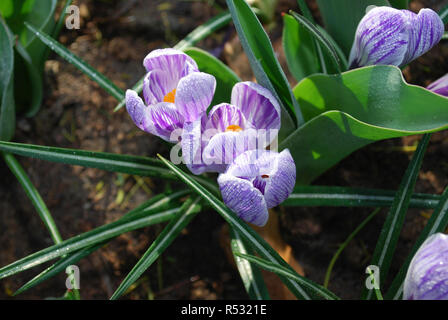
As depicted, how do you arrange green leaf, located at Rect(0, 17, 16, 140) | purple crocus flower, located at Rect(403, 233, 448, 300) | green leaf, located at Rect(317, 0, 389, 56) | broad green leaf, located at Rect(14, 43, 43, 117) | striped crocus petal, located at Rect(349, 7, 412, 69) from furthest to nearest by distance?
1. broad green leaf, located at Rect(14, 43, 43, 117)
2. green leaf, located at Rect(0, 17, 16, 140)
3. green leaf, located at Rect(317, 0, 389, 56)
4. striped crocus petal, located at Rect(349, 7, 412, 69)
5. purple crocus flower, located at Rect(403, 233, 448, 300)

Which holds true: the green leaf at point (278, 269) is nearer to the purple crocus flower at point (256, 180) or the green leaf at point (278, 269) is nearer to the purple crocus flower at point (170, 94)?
the purple crocus flower at point (256, 180)

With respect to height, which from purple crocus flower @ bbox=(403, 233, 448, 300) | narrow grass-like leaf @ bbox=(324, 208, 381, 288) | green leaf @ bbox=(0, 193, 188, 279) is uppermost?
green leaf @ bbox=(0, 193, 188, 279)

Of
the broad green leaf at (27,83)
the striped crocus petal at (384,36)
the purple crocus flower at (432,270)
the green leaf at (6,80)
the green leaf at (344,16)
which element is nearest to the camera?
the purple crocus flower at (432,270)

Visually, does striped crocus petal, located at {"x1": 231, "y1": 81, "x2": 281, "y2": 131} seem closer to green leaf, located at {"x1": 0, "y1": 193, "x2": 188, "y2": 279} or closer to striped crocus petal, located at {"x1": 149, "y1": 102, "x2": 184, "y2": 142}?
striped crocus petal, located at {"x1": 149, "y1": 102, "x2": 184, "y2": 142}

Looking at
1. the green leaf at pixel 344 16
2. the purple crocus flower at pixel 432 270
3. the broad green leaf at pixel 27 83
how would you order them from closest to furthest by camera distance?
the purple crocus flower at pixel 432 270 → the green leaf at pixel 344 16 → the broad green leaf at pixel 27 83

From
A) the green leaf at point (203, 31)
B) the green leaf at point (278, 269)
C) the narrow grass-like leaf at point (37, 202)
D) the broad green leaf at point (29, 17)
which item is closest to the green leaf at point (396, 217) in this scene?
the green leaf at point (278, 269)

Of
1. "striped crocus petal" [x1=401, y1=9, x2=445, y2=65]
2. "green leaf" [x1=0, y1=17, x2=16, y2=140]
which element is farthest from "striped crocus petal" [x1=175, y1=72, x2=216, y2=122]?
"green leaf" [x1=0, y1=17, x2=16, y2=140]

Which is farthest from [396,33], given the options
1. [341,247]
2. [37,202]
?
[37,202]
